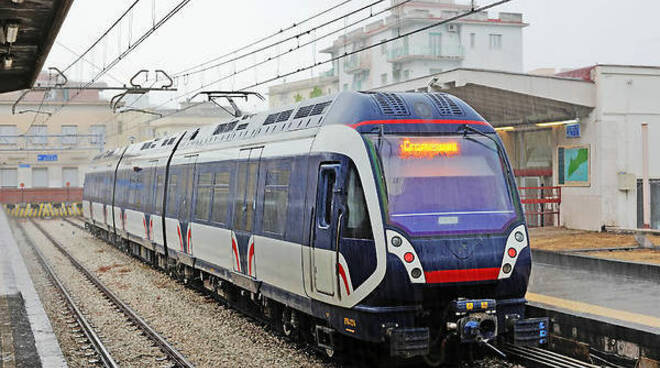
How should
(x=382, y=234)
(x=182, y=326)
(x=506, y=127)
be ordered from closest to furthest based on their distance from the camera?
(x=382, y=234)
(x=182, y=326)
(x=506, y=127)

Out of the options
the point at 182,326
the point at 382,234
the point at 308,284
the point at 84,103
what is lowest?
the point at 182,326

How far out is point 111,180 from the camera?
1088 inches

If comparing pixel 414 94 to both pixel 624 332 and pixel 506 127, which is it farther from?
pixel 506 127

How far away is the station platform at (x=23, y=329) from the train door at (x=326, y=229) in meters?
3.15

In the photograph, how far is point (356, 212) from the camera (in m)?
8.62

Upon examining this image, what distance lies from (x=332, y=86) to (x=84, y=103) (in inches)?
896

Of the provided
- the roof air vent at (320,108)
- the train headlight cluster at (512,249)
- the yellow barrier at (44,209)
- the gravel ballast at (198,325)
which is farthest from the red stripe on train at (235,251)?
the yellow barrier at (44,209)

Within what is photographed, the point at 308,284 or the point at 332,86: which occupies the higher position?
the point at 332,86

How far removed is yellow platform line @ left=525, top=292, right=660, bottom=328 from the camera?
10172 millimetres

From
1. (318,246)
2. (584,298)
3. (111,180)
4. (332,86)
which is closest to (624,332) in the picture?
(584,298)

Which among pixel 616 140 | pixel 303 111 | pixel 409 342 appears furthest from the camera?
pixel 616 140

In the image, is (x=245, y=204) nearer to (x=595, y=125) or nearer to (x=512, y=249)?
(x=512, y=249)

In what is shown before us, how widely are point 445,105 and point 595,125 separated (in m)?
15.6

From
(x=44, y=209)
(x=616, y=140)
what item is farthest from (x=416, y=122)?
(x=44, y=209)
